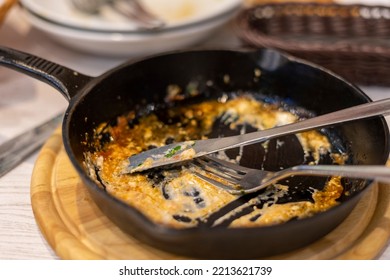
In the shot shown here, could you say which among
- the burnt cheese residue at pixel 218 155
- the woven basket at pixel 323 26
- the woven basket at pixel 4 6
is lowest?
the burnt cheese residue at pixel 218 155

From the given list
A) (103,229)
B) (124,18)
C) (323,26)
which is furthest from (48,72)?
(323,26)

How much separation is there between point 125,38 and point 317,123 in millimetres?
509

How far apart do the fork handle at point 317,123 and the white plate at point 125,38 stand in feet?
1.30

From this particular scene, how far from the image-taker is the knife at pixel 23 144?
95cm

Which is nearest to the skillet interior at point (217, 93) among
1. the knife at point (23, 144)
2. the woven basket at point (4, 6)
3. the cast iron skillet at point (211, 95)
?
the cast iron skillet at point (211, 95)

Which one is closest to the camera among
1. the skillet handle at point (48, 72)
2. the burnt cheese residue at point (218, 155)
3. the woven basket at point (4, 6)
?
the burnt cheese residue at point (218, 155)

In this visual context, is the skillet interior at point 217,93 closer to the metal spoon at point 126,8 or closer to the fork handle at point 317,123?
the fork handle at point 317,123

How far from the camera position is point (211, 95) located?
1.11m

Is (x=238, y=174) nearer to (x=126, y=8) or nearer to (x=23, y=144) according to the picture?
(x=23, y=144)

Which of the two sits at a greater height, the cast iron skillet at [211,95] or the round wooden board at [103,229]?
the cast iron skillet at [211,95]

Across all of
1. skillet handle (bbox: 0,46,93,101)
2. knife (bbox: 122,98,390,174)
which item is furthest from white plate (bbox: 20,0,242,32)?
knife (bbox: 122,98,390,174)

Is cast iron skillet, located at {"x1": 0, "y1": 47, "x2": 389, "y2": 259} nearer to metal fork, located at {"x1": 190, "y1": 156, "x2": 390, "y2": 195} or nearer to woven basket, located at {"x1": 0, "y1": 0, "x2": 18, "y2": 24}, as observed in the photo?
metal fork, located at {"x1": 190, "y1": 156, "x2": 390, "y2": 195}

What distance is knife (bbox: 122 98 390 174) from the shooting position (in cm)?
84
